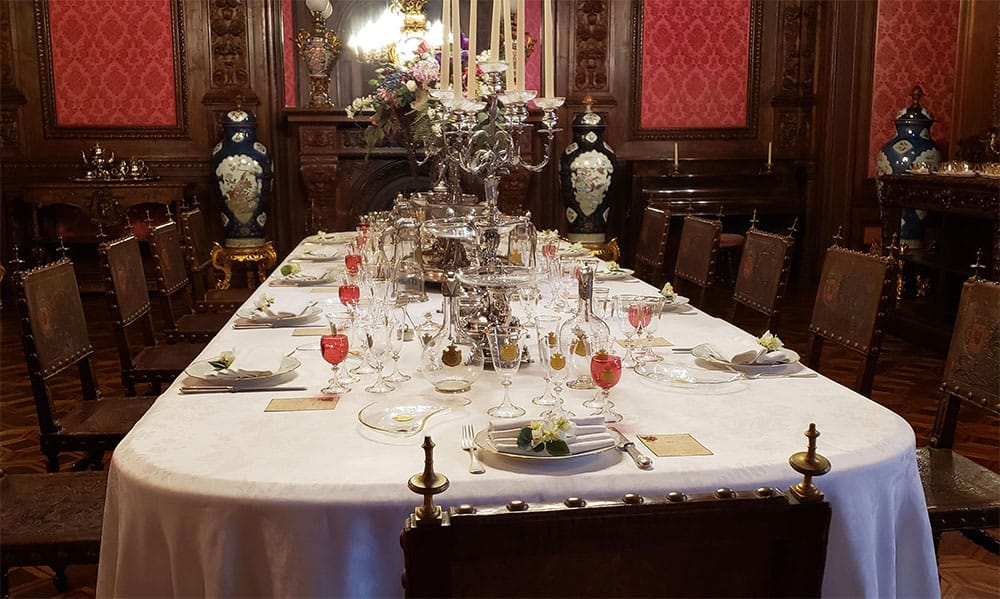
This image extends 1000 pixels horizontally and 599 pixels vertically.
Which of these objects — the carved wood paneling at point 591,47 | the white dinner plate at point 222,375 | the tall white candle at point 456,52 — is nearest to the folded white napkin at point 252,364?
the white dinner plate at point 222,375

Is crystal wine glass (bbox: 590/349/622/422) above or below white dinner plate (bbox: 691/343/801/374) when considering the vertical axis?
above

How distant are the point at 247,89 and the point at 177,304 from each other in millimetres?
1954

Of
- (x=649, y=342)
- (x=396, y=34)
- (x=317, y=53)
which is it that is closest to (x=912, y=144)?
(x=396, y=34)

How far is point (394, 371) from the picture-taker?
2047 millimetres

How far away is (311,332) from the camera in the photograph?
251cm

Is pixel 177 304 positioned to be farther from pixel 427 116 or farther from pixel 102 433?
pixel 102 433

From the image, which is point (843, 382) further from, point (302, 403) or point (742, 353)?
point (302, 403)

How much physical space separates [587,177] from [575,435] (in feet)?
18.0

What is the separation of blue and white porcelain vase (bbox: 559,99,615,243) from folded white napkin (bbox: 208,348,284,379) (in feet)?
15.8

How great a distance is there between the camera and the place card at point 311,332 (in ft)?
8.13

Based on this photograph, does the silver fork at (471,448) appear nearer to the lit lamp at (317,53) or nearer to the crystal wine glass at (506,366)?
the crystal wine glass at (506,366)

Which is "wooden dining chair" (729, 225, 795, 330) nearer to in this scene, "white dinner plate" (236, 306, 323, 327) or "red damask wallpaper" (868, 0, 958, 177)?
"white dinner plate" (236, 306, 323, 327)

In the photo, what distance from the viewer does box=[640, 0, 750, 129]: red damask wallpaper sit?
24.0 ft

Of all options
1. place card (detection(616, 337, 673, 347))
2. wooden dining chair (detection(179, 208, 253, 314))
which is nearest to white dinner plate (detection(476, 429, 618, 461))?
place card (detection(616, 337, 673, 347))
